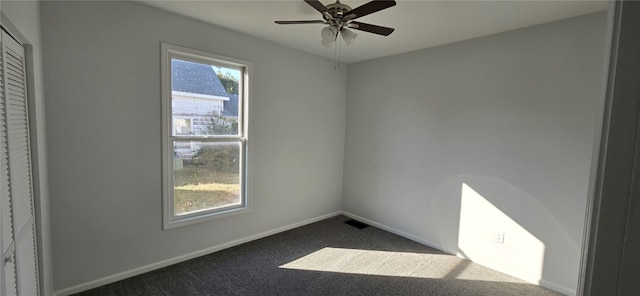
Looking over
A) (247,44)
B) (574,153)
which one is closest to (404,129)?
(574,153)

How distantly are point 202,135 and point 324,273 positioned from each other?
1.93 m

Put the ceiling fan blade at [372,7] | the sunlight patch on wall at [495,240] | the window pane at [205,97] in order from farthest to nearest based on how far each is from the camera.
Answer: the window pane at [205,97] → the sunlight patch on wall at [495,240] → the ceiling fan blade at [372,7]

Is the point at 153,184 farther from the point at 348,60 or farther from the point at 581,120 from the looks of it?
the point at 581,120

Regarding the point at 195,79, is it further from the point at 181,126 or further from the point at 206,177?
the point at 206,177

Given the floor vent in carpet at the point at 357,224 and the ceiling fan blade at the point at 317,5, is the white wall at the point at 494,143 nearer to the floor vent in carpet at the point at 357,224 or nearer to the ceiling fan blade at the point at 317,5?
the floor vent in carpet at the point at 357,224

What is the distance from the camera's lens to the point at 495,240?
2.87 metres

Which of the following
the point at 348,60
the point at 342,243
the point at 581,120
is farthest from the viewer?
the point at 348,60

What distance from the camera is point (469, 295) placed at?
241cm

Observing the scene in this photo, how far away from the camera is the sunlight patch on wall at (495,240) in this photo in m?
2.64

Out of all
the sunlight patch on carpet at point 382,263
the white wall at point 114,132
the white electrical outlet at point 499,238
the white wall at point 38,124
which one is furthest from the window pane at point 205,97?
the white electrical outlet at point 499,238

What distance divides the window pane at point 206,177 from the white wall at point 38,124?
37.8 inches

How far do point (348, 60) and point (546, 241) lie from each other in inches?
125

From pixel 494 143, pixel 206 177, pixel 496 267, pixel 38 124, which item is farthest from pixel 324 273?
pixel 38 124

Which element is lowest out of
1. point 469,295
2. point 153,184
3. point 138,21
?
point 469,295
